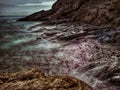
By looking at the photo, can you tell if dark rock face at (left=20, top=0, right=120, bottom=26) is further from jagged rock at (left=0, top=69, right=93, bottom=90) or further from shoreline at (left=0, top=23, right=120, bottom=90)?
jagged rock at (left=0, top=69, right=93, bottom=90)

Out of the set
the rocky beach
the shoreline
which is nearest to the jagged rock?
the rocky beach

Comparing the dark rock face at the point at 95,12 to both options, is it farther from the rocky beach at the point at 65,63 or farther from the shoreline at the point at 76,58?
the shoreline at the point at 76,58

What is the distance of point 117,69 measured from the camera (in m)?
18.1

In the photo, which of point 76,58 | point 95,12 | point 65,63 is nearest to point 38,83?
point 65,63

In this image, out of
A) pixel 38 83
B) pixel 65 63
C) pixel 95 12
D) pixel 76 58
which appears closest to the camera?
pixel 38 83

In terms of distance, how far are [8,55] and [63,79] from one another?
896 inches

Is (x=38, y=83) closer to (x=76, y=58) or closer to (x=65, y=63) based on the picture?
(x=65, y=63)

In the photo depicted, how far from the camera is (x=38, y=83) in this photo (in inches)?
280

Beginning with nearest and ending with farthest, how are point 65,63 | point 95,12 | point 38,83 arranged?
point 38,83
point 65,63
point 95,12

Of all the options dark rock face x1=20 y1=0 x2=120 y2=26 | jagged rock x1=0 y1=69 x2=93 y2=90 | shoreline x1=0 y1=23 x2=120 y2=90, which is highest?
dark rock face x1=20 y1=0 x2=120 y2=26

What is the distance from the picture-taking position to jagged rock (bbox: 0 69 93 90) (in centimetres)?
694

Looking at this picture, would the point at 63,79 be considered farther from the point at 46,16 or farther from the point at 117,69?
the point at 46,16

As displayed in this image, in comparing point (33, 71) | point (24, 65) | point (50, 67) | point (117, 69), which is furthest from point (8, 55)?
point (33, 71)

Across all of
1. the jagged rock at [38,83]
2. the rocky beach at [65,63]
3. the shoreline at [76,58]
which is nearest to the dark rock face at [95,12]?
the rocky beach at [65,63]
